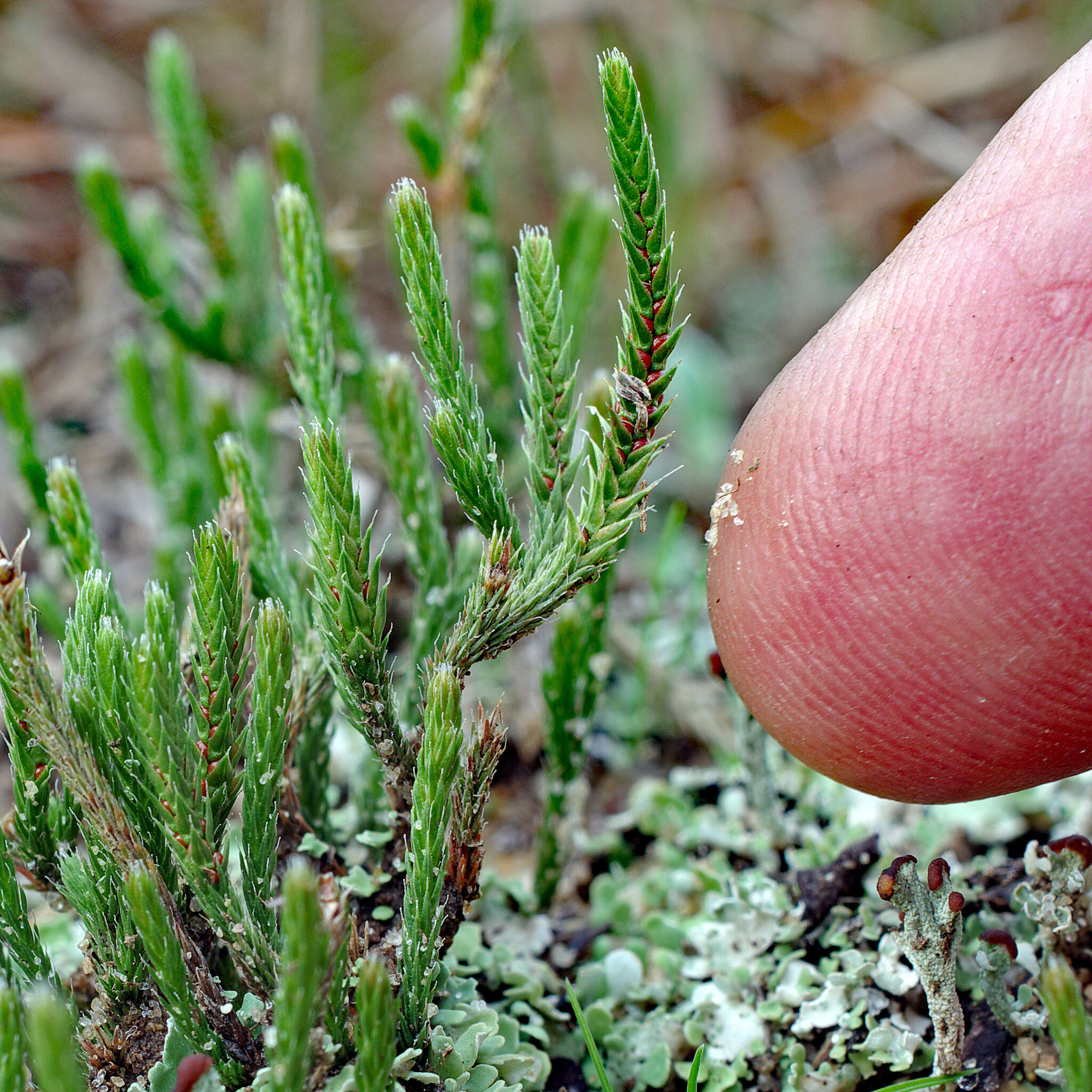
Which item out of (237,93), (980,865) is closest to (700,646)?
(980,865)

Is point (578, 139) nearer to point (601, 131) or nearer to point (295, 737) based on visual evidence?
point (601, 131)

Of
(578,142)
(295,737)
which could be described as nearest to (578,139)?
(578,142)

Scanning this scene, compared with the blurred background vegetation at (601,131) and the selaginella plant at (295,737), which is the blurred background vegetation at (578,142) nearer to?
the blurred background vegetation at (601,131)

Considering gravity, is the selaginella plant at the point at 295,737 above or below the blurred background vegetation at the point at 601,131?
below

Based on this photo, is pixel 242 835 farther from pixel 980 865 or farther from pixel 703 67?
pixel 703 67

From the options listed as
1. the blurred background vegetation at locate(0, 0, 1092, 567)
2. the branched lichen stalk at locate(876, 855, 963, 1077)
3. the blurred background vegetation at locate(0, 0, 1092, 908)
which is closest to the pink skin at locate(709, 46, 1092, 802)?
the branched lichen stalk at locate(876, 855, 963, 1077)

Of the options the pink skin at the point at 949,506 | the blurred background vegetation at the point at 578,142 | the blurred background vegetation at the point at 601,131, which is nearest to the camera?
the pink skin at the point at 949,506

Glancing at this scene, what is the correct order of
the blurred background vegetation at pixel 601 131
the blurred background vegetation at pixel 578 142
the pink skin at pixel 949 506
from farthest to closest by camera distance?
1. the blurred background vegetation at pixel 601 131
2. the blurred background vegetation at pixel 578 142
3. the pink skin at pixel 949 506

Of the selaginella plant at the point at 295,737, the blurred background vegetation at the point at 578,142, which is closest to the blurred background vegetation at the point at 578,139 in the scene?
the blurred background vegetation at the point at 578,142

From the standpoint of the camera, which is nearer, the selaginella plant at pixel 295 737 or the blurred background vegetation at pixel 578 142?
the selaginella plant at pixel 295 737
